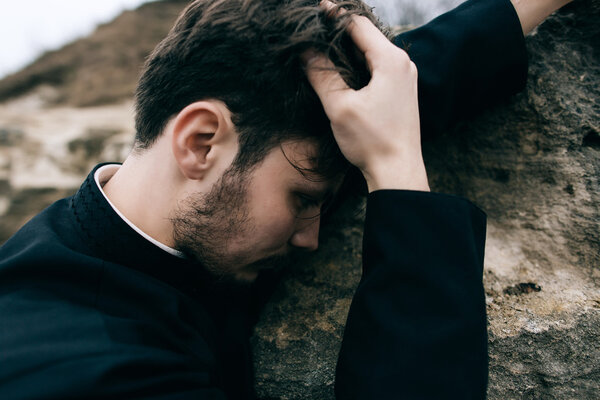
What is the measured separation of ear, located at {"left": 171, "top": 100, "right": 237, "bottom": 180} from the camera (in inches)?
44.3

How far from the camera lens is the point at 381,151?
1.02m

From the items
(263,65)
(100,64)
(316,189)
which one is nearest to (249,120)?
(263,65)

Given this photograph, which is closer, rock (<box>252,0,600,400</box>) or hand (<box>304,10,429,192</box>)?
hand (<box>304,10,429,192</box>)

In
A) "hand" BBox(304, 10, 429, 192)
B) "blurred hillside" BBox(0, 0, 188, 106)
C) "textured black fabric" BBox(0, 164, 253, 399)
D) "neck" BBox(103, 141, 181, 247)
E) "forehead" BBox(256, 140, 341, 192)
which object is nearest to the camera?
"textured black fabric" BBox(0, 164, 253, 399)

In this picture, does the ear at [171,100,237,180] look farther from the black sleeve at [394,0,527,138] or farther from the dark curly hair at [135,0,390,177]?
the black sleeve at [394,0,527,138]

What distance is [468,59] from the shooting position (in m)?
1.24

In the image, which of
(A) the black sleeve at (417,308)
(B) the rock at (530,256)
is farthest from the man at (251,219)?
(B) the rock at (530,256)

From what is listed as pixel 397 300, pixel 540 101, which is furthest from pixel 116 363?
pixel 540 101

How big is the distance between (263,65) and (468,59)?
2.24ft

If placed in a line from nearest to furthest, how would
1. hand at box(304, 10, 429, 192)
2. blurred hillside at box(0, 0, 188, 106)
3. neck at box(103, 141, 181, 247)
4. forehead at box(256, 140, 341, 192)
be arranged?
hand at box(304, 10, 429, 192) → forehead at box(256, 140, 341, 192) → neck at box(103, 141, 181, 247) → blurred hillside at box(0, 0, 188, 106)

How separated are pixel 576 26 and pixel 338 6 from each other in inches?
35.3

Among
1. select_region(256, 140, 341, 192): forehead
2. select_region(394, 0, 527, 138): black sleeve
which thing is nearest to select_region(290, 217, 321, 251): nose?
select_region(256, 140, 341, 192): forehead

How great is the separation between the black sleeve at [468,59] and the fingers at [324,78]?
35 cm

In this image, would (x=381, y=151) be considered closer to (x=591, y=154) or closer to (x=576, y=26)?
(x=591, y=154)
